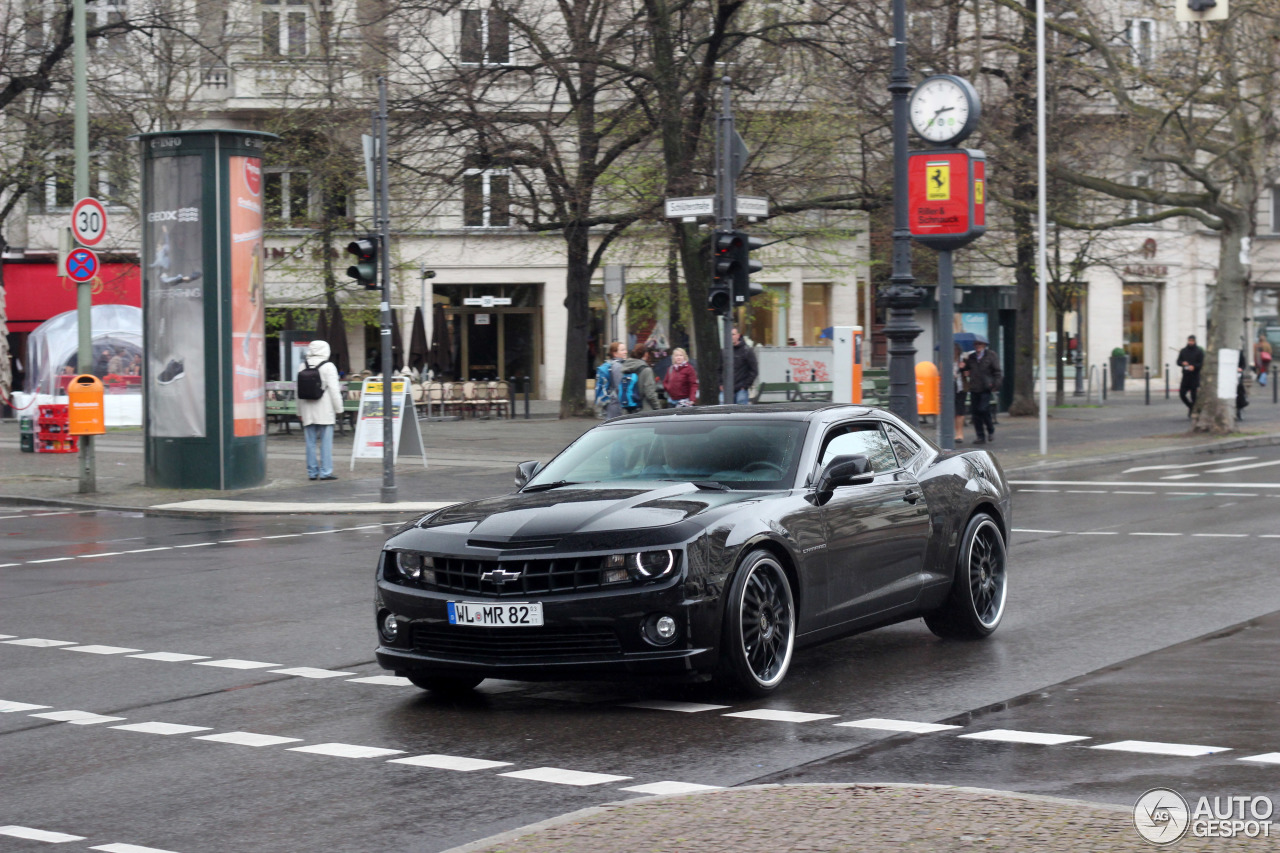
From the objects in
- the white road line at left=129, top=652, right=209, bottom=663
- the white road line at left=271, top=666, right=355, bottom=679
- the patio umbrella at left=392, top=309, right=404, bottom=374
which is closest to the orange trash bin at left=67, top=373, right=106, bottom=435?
the white road line at left=129, top=652, right=209, bottom=663

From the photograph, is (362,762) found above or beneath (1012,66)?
beneath

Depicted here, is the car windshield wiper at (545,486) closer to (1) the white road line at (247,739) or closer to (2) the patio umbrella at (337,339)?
(1) the white road line at (247,739)

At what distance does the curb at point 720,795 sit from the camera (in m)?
5.20

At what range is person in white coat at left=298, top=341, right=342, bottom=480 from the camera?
22.5 metres

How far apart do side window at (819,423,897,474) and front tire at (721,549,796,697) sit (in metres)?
1.02

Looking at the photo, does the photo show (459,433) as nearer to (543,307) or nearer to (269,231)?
(269,231)

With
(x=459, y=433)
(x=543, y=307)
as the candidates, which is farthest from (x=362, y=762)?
(x=543, y=307)

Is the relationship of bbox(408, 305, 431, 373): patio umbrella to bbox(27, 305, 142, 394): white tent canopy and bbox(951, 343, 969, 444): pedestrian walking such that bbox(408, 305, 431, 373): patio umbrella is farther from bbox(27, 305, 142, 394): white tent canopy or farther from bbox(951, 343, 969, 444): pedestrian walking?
bbox(951, 343, 969, 444): pedestrian walking

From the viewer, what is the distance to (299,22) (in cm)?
4381

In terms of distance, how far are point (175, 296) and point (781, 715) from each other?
15.8 meters

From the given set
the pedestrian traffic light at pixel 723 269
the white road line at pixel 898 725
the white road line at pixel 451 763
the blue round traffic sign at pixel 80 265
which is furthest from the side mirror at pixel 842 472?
the blue round traffic sign at pixel 80 265

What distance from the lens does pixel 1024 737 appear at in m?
6.90

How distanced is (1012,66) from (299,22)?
64.1 ft

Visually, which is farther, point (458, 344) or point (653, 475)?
point (458, 344)
